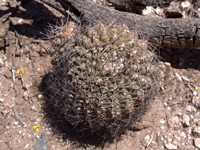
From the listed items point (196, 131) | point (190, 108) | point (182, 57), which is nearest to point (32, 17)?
point (182, 57)

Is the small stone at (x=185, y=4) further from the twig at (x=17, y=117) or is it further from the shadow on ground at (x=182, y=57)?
the twig at (x=17, y=117)

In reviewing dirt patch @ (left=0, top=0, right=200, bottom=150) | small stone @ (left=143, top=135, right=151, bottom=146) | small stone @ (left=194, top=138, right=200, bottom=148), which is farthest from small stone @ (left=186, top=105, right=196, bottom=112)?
small stone @ (left=143, top=135, right=151, bottom=146)

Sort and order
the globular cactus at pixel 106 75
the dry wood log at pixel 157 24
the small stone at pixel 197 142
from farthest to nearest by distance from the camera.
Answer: the dry wood log at pixel 157 24, the small stone at pixel 197 142, the globular cactus at pixel 106 75

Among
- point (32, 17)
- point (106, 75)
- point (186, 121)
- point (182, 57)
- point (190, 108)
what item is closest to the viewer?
point (106, 75)

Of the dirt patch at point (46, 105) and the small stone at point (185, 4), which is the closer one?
the dirt patch at point (46, 105)

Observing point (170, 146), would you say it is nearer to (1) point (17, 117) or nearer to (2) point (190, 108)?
(2) point (190, 108)

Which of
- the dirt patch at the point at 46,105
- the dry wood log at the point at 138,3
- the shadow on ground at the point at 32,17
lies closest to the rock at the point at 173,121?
the dirt patch at the point at 46,105

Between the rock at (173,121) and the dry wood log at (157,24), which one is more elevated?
the dry wood log at (157,24)
